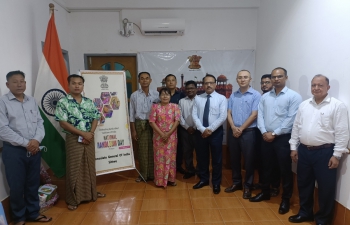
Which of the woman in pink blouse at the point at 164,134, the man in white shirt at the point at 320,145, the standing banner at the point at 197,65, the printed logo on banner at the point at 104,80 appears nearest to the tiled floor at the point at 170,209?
the woman in pink blouse at the point at 164,134

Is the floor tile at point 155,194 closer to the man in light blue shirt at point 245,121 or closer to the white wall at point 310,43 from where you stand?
the man in light blue shirt at point 245,121

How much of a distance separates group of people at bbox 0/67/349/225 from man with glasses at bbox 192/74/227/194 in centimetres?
1

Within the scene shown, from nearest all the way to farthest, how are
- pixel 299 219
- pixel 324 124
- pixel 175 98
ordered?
pixel 324 124 < pixel 299 219 < pixel 175 98

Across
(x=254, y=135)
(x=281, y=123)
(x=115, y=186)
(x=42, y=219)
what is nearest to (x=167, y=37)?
(x=254, y=135)

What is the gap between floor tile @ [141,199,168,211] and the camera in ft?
8.44

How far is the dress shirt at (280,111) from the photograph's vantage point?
7.94 ft

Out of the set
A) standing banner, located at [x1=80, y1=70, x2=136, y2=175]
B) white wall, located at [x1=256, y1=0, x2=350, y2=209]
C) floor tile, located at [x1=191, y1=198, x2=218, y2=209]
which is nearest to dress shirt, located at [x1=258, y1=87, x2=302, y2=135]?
white wall, located at [x1=256, y1=0, x2=350, y2=209]

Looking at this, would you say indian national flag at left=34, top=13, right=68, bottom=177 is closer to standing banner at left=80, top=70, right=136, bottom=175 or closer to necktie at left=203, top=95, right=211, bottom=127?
standing banner at left=80, top=70, right=136, bottom=175

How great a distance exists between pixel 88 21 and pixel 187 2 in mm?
1839

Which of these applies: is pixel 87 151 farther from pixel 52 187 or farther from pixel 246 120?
pixel 246 120

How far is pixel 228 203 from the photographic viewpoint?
2662 millimetres

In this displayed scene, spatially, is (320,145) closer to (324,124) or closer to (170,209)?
(324,124)

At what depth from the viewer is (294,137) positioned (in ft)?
7.62

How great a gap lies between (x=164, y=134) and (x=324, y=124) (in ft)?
5.78
